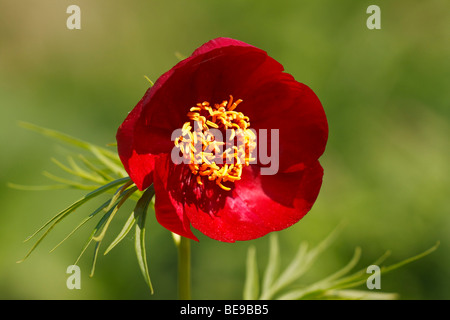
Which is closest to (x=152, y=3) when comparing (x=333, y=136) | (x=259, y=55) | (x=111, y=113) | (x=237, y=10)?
(x=237, y=10)

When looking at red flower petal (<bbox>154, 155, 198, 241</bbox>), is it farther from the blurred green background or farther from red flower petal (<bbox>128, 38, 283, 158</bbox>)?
the blurred green background

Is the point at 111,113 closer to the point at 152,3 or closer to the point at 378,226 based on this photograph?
the point at 152,3

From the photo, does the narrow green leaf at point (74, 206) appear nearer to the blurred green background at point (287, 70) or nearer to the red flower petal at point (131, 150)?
the red flower petal at point (131, 150)

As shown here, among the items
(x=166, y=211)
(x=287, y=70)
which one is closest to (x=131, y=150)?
(x=166, y=211)

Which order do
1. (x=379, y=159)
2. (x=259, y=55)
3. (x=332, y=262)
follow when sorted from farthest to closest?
(x=379, y=159) < (x=332, y=262) < (x=259, y=55)

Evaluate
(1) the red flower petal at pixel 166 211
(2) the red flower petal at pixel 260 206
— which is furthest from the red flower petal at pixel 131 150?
(2) the red flower petal at pixel 260 206

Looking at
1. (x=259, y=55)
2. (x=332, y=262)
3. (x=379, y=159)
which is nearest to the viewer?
(x=259, y=55)

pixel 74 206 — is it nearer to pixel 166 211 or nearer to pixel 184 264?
pixel 166 211

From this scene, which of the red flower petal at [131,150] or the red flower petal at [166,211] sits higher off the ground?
the red flower petal at [131,150]
